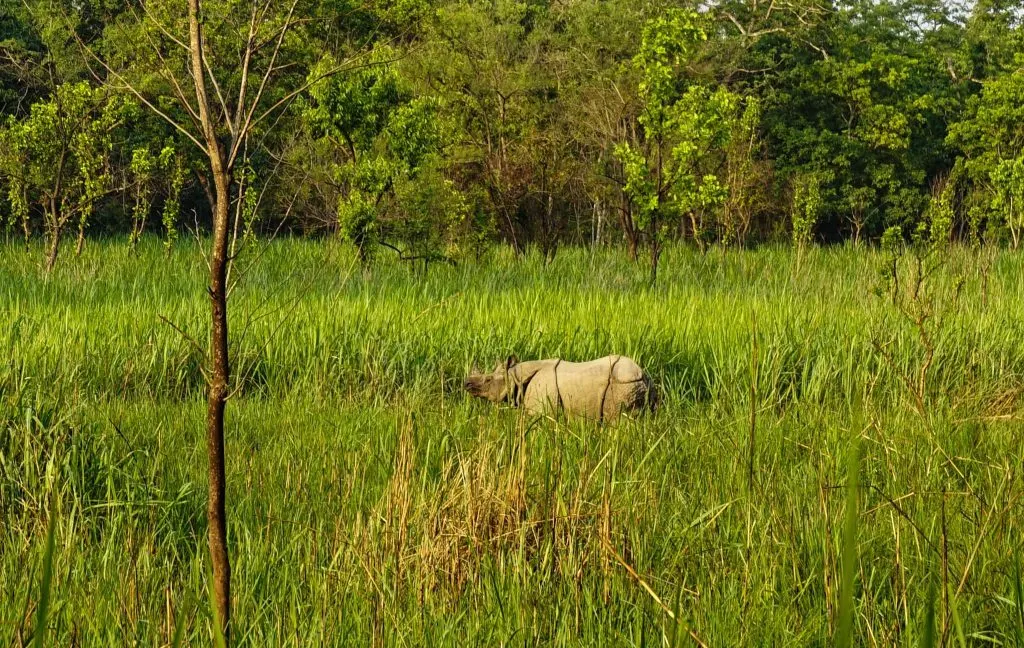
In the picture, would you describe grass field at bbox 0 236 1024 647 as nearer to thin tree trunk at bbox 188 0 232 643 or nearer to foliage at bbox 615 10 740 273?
thin tree trunk at bbox 188 0 232 643

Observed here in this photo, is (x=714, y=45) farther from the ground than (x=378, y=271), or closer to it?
farther from the ground

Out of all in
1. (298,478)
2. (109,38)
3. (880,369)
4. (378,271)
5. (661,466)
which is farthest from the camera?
(109,38)

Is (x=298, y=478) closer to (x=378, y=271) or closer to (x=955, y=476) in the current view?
(x=955, y=476)

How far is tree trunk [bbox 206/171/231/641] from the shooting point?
2.00 meters

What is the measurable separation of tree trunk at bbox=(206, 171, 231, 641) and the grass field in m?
0.09

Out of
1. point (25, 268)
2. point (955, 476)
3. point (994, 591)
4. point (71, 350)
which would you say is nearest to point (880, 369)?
point (955, 476)

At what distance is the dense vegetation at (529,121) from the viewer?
13.0m

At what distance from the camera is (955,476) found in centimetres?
426

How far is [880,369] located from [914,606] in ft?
11.4

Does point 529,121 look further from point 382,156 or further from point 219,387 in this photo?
point 219,387

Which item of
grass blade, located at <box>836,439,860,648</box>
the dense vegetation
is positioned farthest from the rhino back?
grass blade, located at <box>836,439,860,648</box>

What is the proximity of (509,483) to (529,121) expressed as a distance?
50.4ft

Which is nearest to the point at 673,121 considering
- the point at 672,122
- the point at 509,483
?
the point at 672,122

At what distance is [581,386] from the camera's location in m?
5.93
